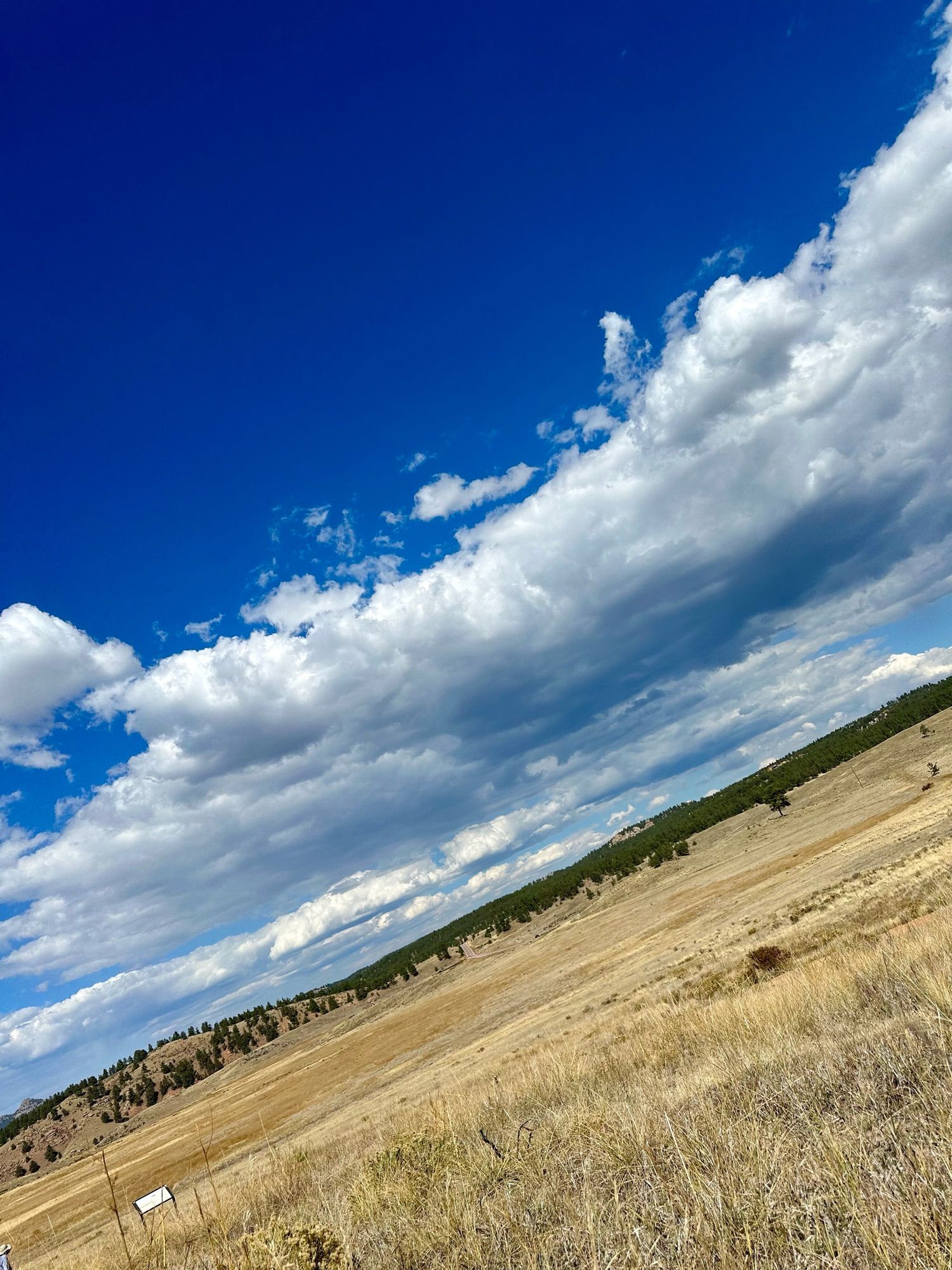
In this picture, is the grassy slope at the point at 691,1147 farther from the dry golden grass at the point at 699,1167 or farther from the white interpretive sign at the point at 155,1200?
the white interpretive sign at the point at 155,1200

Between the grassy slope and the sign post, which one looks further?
the sign post

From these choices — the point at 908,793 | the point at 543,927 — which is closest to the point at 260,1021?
the point at 543,927

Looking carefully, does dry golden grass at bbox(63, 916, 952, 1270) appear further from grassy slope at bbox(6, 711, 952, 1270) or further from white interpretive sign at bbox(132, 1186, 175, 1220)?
white interpretive sign at bbox(132, 1186, 175, 1220)

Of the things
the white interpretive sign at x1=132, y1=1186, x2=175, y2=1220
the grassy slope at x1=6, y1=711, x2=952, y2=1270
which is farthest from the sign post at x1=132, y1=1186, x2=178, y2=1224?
the grassy slope at x1=6, y1=711, x2=952, y2=1270

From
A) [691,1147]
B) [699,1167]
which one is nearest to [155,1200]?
[691,1147]

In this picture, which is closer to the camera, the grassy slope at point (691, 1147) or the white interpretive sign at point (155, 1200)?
the grassy slope at point (691, 1147)

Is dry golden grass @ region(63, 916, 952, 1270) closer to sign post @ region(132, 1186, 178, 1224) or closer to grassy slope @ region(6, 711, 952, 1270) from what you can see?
grassy slope @ region(6, 711, 952, 1270)

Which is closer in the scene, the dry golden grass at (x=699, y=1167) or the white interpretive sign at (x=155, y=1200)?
the dry golden grass at (x=699, y=1167)

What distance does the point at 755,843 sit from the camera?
82125 mm

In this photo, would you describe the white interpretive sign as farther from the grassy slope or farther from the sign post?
the grassy slope

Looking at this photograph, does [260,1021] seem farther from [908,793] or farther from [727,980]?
[727,980]

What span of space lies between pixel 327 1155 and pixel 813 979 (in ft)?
45.1

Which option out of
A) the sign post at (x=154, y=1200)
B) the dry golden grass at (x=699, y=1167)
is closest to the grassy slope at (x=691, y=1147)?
the dry golden grass at (x=699, y=1167)

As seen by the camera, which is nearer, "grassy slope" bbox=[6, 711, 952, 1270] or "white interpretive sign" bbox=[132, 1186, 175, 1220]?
"grassy slope" bbox=[6, 711, 952, 1270]
